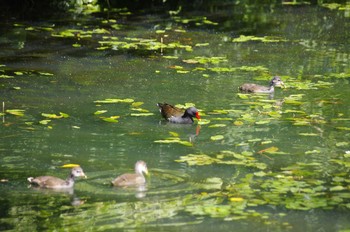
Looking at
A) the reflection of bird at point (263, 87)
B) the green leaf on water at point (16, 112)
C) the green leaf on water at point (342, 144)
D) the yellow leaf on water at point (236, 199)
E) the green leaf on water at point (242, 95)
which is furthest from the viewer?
the reflection of bird at point (263, 87)

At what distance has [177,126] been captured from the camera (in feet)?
36.1

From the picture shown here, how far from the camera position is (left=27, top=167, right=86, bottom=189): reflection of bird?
27.6 ft

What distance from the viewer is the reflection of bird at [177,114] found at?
10875 mm

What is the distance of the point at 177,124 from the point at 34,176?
269cm

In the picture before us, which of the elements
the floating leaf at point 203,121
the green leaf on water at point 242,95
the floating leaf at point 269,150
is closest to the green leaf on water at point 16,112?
the floating leaf at point 203,121

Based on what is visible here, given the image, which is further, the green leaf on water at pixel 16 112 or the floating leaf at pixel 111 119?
the green leaf on water at pixel 16 112

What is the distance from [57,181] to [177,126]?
2875 mm

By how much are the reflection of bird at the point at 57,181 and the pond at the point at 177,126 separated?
9 centimetres

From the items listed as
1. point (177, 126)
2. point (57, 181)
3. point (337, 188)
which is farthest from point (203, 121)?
point (57, 181)

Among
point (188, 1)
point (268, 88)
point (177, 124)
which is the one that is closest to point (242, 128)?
point (177, 124)

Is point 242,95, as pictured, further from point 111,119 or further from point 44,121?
point 44,121

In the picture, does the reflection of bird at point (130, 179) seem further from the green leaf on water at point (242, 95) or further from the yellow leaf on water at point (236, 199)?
the green leaf on water at point (242, 95)

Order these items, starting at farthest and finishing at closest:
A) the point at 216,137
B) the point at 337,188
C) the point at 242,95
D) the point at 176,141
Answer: the point at 242,95
the point at 216,137
the point at 176,141
the point at 337,188

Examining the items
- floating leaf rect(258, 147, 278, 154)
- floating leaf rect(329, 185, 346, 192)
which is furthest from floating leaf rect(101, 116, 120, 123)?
floating leaf rect(329, 185, 346, 192)
